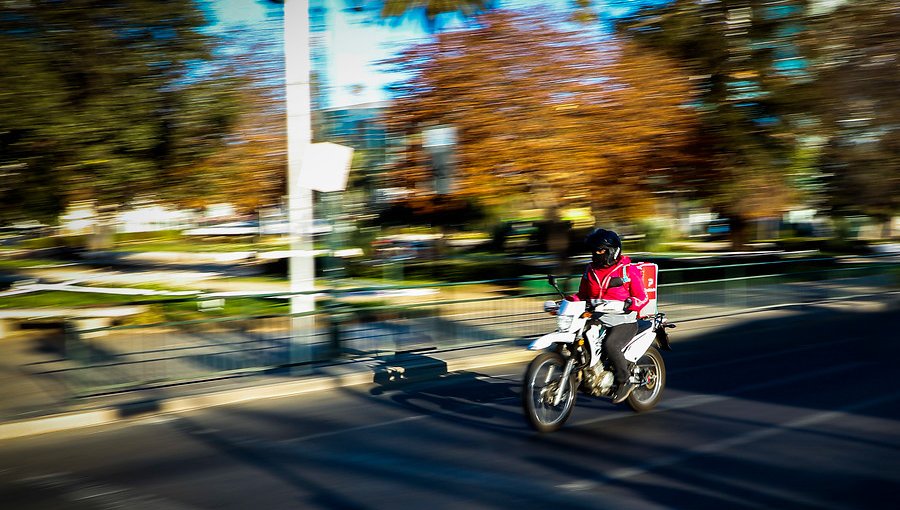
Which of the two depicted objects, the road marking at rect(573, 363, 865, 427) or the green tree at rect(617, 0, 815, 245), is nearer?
the road marking at rect(573, 363, 865, 427)

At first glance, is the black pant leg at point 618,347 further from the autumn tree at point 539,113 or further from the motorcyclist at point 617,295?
the autumn tree at point 539,113

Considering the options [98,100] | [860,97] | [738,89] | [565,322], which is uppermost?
[738,89]

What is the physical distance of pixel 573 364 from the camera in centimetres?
815

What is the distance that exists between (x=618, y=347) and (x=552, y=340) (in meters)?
0.81

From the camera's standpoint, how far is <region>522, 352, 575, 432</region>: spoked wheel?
782 cm

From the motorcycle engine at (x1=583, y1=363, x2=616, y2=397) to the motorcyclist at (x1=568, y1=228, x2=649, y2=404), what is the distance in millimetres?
86

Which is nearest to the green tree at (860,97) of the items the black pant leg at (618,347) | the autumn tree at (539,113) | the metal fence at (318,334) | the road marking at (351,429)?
the autumn tree at (539,113)

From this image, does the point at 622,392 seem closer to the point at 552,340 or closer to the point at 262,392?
the point at 552,340

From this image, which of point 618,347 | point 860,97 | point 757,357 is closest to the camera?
point 618,347

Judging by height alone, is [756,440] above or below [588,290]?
below

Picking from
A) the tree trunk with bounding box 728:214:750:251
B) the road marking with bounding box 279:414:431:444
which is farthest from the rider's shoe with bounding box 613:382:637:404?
the tree trunk with bounding box 728:214:750:251

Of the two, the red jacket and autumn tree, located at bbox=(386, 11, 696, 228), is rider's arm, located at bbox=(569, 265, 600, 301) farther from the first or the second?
autumn tree, located at bbox=(386, 11, 696, 228)

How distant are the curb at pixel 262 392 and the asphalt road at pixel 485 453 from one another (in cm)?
19

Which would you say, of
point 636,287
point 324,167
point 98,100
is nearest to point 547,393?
point 636,287
